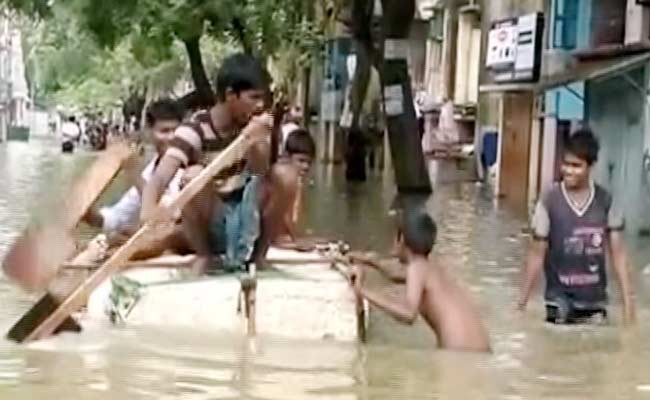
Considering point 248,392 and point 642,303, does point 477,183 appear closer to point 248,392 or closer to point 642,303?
point 642,303

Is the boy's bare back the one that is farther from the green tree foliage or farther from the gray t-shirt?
the green tree foliage

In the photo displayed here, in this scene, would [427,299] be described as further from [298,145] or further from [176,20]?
[176,20]

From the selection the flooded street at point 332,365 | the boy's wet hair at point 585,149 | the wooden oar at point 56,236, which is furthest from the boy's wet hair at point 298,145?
the boy's wet hair at point 585,149

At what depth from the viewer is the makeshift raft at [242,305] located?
9648 mm

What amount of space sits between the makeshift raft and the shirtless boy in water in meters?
0.30

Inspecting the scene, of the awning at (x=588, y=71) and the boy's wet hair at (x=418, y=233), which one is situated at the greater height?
the awning at (x=588, y=71)

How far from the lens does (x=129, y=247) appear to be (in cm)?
962

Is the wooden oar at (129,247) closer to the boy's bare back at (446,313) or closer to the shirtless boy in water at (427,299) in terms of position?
the shirtless boy in water at (427,299)

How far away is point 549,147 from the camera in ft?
94.8

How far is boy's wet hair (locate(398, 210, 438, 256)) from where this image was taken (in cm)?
901

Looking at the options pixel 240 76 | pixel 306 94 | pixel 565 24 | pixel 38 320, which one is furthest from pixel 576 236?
→ pixel 306 94

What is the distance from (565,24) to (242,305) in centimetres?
2007

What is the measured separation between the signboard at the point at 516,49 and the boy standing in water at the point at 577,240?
20.6m

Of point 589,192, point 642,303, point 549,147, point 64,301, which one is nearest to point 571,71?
point 549,147
